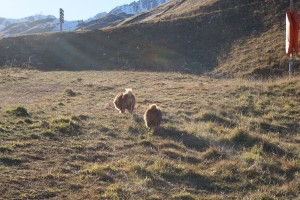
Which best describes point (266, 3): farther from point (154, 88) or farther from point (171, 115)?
point (171, 115)

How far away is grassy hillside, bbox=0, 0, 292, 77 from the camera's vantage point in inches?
→ 1435

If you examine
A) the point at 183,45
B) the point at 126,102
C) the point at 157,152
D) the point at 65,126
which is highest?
the point at 183,45

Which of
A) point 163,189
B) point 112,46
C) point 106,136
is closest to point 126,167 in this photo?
point 163,189

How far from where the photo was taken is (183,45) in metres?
44.8

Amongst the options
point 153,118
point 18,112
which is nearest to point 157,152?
point 153,118

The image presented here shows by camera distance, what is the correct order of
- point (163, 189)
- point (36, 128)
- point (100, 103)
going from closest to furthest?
point (163, 189), point (36, 128), point (100, 103)

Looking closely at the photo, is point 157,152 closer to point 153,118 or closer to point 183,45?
point 153,118

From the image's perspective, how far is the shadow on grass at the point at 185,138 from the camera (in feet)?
33.7

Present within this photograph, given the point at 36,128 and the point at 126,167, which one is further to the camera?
the point at 36,128

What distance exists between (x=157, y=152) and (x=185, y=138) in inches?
62.5

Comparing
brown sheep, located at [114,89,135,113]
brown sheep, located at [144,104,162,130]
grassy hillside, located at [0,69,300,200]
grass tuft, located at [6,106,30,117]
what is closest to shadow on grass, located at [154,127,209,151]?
grassy hillside, located at [0,69,300,200]

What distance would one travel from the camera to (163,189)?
730 centimetres

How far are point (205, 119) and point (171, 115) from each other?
1.26 m

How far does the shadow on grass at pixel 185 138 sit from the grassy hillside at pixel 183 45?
2144 centimetres
